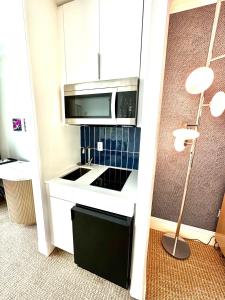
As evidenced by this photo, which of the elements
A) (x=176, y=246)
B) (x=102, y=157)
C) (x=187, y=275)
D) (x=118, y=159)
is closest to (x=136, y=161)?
(x=118, y=159)

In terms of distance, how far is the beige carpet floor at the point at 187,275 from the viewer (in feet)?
4.12

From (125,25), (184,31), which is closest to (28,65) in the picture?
(125,25)

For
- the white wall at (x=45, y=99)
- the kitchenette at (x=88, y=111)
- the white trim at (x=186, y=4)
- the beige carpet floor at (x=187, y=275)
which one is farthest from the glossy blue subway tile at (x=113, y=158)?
the white trim at (x=186, y=4)

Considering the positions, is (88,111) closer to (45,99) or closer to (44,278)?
(45,99)

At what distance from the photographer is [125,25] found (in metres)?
1.15

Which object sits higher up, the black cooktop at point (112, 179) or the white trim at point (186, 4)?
the white trim at point (186, 4)

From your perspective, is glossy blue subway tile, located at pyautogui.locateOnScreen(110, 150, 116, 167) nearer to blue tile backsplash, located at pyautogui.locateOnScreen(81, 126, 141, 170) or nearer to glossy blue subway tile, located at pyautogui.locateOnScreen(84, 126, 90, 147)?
blue tile backsplash, located at pyautogui.locateOnScreen(81, 126, 141, 170)

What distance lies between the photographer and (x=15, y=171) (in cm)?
185

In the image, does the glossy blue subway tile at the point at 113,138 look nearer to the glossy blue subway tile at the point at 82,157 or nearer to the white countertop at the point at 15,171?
the glossy blue subway tile at the point at 82,157

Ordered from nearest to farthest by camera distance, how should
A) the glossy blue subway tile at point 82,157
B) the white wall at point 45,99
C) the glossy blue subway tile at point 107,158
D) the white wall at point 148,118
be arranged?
the white wall at point 148,118
the white wall at point 45,99
the glossy blue subway tile at point 107,158
the glossy blue subway tile at point 82,157

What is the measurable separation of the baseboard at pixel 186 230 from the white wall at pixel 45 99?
1349 mm

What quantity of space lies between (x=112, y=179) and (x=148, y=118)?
830 mm

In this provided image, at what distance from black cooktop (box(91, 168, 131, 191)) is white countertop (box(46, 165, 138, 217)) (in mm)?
46

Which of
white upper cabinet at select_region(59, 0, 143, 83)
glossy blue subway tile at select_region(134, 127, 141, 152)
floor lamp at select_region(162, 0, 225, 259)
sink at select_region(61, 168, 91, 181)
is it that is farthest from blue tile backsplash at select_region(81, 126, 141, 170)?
white upper cabinet at select_region(59, 0, 143, 83)
